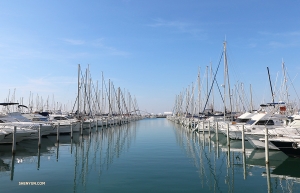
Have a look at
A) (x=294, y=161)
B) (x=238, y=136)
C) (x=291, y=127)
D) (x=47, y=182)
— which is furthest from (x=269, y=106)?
(x=47, y=182)

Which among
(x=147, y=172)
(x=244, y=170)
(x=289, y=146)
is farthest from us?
(x=289, y=146)

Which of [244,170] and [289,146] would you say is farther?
[289,146]

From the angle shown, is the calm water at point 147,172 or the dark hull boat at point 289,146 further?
the dark hull boat at point 289,146

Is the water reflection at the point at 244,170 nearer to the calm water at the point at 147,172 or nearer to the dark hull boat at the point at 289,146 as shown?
the calm water at the point at 147,172

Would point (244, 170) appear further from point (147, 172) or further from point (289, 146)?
point (147, 172)

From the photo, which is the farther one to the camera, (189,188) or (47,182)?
(47,182)

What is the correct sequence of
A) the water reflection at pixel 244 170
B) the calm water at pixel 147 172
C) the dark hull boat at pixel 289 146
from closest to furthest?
1. the calm water at pixel 147 172
2. the water reflection at pixel 244 170
3. the dark hull boat at pixel 289 146

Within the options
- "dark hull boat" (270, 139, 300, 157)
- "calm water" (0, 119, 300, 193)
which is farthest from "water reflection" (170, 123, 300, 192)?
"dark hull boat" (270, 139, 300, 157)

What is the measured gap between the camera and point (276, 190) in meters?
11.7

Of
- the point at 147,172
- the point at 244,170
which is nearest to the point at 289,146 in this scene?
the point at 244,170

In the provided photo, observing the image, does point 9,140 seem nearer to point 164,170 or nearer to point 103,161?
point 103,161

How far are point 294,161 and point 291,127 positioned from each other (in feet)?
18.0

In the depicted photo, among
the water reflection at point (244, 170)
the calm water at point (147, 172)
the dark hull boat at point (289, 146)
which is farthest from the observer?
the dark hull boat at point (289, 146)

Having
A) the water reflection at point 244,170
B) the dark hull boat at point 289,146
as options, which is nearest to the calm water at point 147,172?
the water reflection at point 244,170
